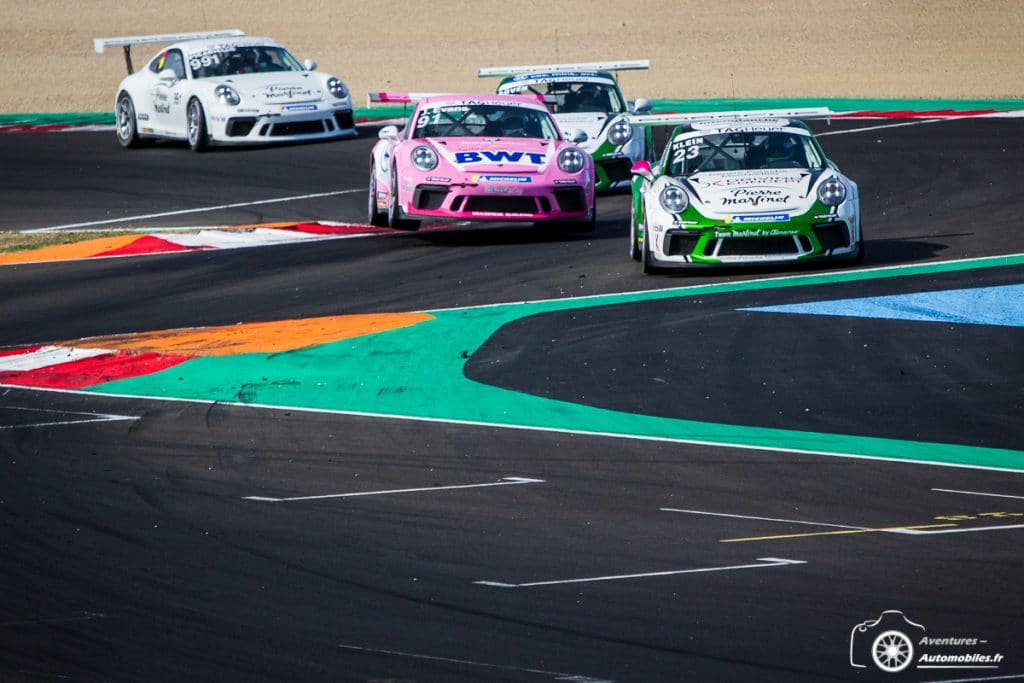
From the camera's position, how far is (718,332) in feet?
36.7

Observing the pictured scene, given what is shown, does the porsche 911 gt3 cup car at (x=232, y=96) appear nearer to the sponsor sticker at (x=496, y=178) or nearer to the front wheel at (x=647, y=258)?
the sponsor sticker at (x=496, y=178)

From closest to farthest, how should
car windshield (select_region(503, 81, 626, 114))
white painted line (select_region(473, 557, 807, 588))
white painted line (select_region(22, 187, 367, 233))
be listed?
white painted line (select_region(473, 557, 807, 588)) < white painted line (select_region(22, 187, 367, 233)) < car windshield (select_region(503, 81, 626, 114))

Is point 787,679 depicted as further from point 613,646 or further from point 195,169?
point 195,169

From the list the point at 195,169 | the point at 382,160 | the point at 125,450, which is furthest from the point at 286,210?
the point at 125,450

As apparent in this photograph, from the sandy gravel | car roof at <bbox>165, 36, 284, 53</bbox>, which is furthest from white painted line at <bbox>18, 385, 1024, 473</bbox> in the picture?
the sandy gravel

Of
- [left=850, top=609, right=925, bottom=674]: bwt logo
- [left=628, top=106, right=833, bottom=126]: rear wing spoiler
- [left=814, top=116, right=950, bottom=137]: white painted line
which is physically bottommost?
[left=814, top=116, right=950, bottom=137]: white painted line

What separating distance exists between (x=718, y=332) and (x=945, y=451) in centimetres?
310

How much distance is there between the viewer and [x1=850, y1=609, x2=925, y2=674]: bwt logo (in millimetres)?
5363

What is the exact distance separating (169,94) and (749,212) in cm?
1208

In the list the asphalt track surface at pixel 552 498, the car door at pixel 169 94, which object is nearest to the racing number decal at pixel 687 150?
the asphalt track surface at pixel 552 498

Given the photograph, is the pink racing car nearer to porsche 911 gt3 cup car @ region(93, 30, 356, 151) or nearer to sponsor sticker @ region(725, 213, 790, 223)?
sponsor sticker @ region(725, 213, 790, 223)

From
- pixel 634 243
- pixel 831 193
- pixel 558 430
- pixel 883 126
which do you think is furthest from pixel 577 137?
pixel 883 126

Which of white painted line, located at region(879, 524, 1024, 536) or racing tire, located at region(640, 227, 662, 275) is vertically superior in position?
white painted line, located at region(879, 524, 1024, 536)

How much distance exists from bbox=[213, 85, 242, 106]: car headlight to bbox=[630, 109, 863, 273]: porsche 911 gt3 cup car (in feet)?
32.1
